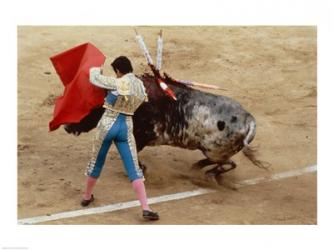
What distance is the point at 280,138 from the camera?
1017 centimetres

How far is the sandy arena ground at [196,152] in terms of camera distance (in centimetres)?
822

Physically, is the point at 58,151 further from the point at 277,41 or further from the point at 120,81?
the point at 277,41

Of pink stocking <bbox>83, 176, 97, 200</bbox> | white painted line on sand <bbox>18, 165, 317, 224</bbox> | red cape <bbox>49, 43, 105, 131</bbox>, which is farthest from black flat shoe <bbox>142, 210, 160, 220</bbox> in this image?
red cape <bbox>49, 43, 105, 131</bbox>

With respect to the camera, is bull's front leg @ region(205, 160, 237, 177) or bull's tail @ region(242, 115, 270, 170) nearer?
bull's tail @ region(242, 115, 270, 170)

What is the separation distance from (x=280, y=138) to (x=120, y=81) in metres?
3.07

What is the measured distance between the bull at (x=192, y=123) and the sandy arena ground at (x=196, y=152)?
0.43 m

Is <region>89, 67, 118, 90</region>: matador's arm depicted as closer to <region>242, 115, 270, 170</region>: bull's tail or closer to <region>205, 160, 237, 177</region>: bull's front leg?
<region>242, 115, 270, 170</region>: bull's tail

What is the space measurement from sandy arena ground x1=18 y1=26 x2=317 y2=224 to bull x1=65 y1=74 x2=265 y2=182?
0.43 m

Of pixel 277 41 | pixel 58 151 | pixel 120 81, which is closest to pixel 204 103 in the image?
pixel 120 81

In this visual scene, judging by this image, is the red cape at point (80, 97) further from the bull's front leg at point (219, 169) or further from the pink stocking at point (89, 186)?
the bull's front leg at point (219, 169)

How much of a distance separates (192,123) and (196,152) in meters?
1.16

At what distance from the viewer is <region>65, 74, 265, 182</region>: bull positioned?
27.1ft

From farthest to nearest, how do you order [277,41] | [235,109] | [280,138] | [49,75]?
[277,41] < [49,75] < [280,138] < [235,109]

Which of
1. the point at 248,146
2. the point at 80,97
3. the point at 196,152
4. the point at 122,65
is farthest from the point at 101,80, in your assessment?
the point at 196,152
